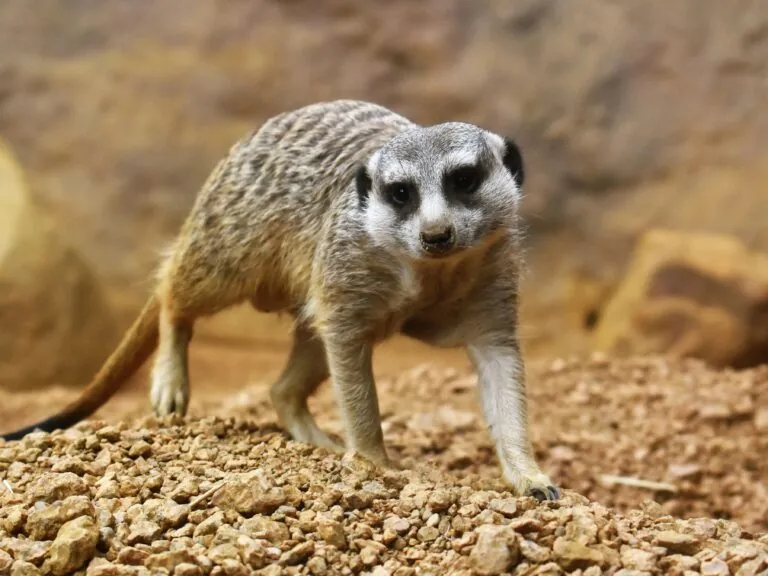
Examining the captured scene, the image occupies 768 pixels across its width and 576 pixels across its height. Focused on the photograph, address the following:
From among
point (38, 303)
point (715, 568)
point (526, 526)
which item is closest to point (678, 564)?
point (715, 568)

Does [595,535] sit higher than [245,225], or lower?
lower

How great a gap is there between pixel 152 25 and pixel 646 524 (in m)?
5.78

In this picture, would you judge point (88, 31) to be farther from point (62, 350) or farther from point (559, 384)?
point (559, 384)

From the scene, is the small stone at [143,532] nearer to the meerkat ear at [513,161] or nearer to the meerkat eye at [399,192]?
the meerkat eye at [399,192]

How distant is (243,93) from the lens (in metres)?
6.88

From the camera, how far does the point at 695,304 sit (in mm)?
5562

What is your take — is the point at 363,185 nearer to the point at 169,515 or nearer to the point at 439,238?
the point at 439,238

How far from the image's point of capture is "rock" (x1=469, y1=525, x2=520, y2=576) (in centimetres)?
186

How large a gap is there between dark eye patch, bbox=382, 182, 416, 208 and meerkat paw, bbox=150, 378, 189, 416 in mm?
1142

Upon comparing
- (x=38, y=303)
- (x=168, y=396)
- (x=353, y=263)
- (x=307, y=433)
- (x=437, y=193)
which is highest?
(x=437, y=193)

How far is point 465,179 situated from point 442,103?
4.26 metres

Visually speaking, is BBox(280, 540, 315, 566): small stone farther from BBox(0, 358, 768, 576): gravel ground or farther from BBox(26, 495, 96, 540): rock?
BBox(26, 495, 96, 540): rock

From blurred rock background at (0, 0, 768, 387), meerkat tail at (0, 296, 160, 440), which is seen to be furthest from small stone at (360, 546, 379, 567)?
blurred rock background at (0, 0, 768, 387)

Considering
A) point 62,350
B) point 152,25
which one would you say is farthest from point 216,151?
point 62,350
